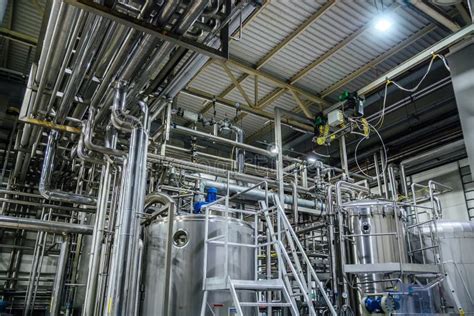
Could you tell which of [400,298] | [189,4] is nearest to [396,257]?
[400,298]

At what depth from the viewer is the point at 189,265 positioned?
5.04m

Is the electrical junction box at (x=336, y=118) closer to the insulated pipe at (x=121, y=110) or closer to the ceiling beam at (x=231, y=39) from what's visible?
the ceiling beam at (x=231, y=39)

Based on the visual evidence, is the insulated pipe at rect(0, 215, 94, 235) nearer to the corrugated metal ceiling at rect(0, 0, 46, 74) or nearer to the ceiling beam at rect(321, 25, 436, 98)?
the corrugated metal ceiling at rect(0, 0, 46, 74)

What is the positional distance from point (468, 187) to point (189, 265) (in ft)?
24.9

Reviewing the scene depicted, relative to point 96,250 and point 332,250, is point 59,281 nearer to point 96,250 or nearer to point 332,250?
point 96,250

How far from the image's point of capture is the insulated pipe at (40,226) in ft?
20.1

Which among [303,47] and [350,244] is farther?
[303,47]

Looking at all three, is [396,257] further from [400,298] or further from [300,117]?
[300,117]

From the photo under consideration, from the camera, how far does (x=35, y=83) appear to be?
18.1 ft

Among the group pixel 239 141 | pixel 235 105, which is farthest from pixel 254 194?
pixel 235 105

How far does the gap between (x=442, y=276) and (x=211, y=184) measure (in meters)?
4.63

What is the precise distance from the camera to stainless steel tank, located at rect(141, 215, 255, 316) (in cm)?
489

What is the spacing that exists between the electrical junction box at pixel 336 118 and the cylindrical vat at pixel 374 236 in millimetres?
1737

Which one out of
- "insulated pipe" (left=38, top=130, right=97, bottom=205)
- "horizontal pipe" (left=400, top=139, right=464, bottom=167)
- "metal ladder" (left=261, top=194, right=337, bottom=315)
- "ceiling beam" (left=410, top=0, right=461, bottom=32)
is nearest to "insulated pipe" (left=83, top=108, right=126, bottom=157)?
"insulated pipe" (left=38, top=130, right=97, bottom=205)
